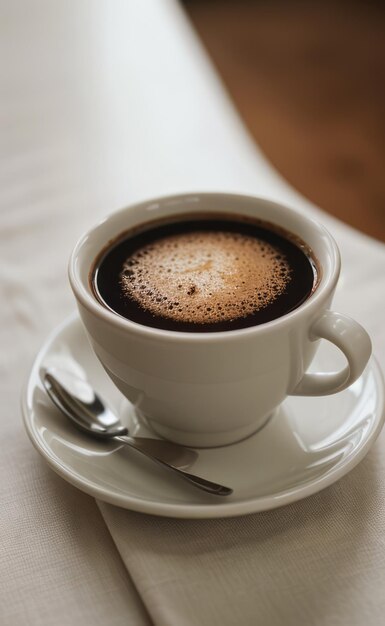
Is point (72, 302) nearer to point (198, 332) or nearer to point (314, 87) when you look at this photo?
point (198, 332)

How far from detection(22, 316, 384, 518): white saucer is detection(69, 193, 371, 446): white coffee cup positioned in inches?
1.2

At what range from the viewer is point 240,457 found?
690mm

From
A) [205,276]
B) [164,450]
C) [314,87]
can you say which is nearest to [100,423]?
[164,450]

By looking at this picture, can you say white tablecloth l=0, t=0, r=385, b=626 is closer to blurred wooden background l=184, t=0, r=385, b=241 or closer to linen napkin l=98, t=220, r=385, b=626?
linen napkin l=98, t=220, r=385, b=626

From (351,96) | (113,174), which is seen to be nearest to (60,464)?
(113,174)

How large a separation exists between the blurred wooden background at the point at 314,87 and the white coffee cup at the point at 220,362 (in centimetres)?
149

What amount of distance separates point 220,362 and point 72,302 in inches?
14.9

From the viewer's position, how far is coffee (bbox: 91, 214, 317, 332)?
705 millimetres

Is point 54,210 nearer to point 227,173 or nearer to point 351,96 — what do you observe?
point 227,173

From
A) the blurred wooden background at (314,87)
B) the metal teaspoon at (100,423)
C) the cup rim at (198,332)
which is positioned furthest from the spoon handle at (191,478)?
the blurred wooden background at (314,87)

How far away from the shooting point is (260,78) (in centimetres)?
314

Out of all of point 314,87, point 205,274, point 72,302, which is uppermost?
point 205,274

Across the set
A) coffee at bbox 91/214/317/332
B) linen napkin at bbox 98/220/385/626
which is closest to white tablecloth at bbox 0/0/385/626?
linen napkin at bbox 98/220/385/626

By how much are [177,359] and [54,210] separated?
58 cm
